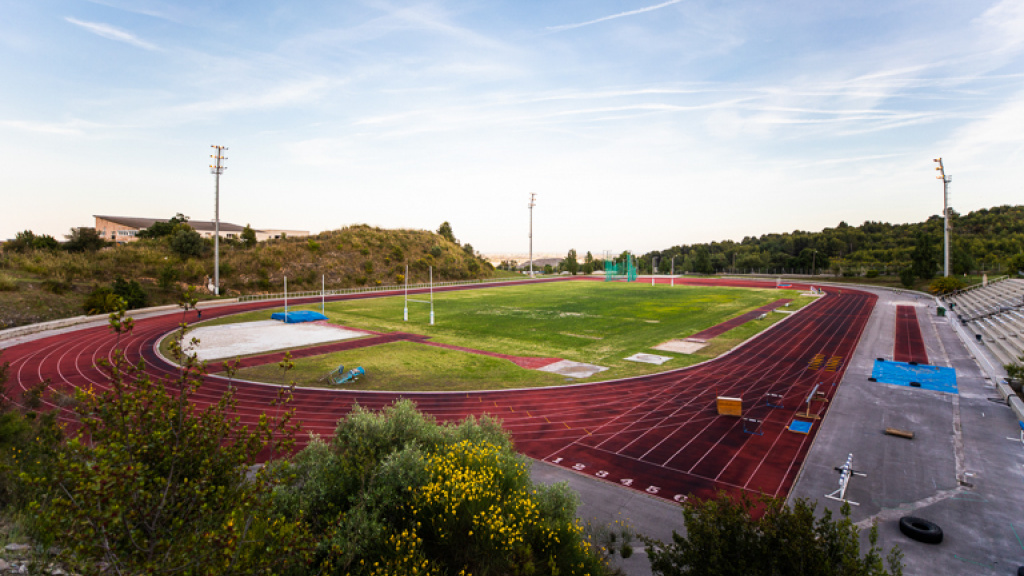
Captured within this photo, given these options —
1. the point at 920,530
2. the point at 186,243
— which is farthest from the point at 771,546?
the point at 186,243

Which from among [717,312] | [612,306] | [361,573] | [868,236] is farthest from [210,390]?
[868,236]

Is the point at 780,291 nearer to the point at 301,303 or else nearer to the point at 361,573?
the point at 301,303

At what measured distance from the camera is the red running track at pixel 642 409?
12.4 metres

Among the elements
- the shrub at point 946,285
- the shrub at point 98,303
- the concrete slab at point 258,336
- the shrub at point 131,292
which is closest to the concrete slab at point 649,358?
the concrete slab at point 258,336

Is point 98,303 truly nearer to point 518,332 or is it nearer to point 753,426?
point 518,332

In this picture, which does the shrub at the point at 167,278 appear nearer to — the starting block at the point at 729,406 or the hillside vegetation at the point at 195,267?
the hillside vegetation at the point at 195,267

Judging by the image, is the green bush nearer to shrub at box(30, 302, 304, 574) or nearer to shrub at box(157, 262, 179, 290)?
shrub at box(30, 302, 304, 574)

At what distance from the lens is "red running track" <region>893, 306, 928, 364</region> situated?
81.0ft

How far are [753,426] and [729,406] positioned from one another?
1.07 metres

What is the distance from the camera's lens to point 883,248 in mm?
96188

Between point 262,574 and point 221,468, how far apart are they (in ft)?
4.02

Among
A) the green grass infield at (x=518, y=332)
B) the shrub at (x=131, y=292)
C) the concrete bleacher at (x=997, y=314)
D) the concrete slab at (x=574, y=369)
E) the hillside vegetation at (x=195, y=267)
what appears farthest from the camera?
the shrub at (x=131, y=292)

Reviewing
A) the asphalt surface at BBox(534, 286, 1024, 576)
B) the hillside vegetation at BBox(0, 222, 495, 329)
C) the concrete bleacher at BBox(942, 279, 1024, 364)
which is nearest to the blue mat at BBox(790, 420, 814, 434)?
the asphalt surface at BBox(534, 286, 1024, 576)

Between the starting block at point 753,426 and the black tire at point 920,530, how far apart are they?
5105 mm
